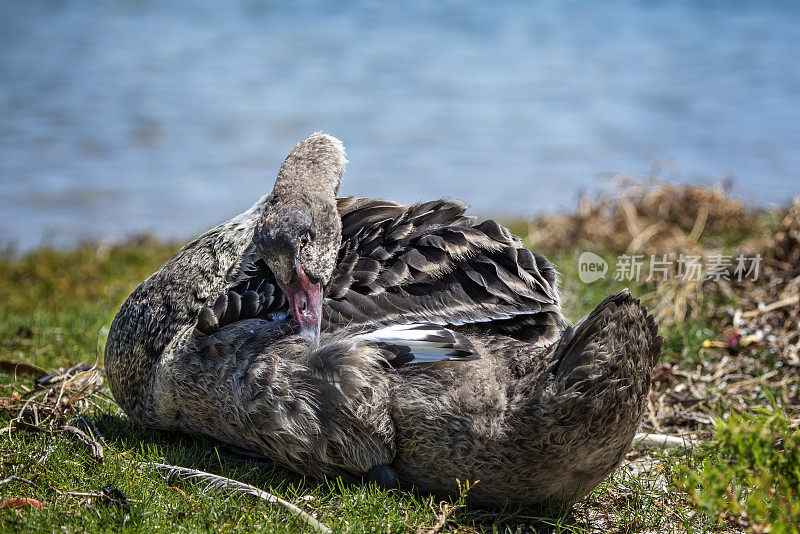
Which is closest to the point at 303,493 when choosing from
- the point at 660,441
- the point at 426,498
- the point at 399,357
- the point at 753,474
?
the point at 426,498

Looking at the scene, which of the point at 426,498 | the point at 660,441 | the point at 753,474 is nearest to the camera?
the point at 753,474

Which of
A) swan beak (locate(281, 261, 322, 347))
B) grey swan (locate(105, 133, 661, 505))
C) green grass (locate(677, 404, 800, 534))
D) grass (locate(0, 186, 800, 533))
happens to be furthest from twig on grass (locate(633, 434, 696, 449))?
swan beak (locate(281, 261, 322, 347))

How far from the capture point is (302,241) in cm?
362

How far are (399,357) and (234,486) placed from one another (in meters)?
0.92

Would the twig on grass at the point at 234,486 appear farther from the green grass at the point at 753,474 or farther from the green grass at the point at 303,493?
the green grass at the point at 753,474

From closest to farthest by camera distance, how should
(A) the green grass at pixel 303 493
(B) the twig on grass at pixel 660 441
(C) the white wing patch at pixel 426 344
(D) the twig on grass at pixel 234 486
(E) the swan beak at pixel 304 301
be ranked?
(A) the green grass at pixel 303 493, (D) the twig on grass at pixel 234 486, (C) the white wing patch at pixel 426 344, (E) the swan beak at pixel 304 301, (B) the twig on grass at pixel 660 441

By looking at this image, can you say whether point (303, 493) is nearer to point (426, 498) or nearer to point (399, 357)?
point (426, 498)

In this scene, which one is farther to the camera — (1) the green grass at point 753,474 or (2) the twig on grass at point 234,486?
(2) the twig on grass at point 234,486

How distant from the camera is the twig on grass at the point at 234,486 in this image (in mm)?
3117

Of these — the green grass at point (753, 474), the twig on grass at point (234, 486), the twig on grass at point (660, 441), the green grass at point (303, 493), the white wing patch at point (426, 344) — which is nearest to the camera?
the green grass at point (753, 474)

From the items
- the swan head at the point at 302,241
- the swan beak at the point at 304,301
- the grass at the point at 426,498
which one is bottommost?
the grass at the point at 426,498

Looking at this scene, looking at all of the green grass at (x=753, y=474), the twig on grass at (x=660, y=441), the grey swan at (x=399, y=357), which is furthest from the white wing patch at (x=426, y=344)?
the twig on grass at (x=660, y=441)

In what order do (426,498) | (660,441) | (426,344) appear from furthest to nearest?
1. (660,441)
2. (426,498)
3. (426,344)

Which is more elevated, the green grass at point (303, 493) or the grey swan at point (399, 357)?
the grey swan at point (399, 357)
